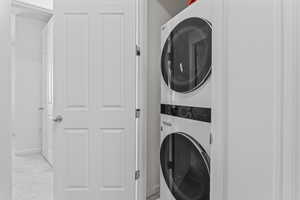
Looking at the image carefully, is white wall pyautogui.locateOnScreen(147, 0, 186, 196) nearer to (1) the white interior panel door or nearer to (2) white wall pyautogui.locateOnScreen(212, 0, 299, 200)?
(1) the white interior panel door

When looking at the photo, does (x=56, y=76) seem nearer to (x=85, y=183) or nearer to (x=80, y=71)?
(x=80, y=71)

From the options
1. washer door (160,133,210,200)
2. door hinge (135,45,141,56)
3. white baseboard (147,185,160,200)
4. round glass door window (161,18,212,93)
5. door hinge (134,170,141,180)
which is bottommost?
white baseboard (147,185,160,200)

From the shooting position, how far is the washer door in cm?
115

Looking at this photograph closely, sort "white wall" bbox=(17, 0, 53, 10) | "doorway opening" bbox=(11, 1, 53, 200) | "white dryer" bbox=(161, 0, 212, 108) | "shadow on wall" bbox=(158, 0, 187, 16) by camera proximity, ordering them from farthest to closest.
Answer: "doorway opening" bbox=(11, 1, 53, 200) < "white wall" bbox=(17, 0, 53, 10) < "shadow on wall" bbox=(158, 0, 187, 16) < "white dryer" bbox=(161, 0, 212, 108)

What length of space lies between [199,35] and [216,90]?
2.44 feet

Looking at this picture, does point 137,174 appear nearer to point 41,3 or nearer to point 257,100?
point 257,100

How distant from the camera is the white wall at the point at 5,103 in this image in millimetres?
1539

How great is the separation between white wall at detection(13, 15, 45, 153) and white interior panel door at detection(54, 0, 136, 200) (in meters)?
2.66

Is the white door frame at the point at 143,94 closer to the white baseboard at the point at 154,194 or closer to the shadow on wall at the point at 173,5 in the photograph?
the white baseboard at the point at 154,194

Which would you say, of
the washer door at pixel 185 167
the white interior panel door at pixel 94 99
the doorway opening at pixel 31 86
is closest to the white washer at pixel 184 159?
the washer door at pixel 185 167

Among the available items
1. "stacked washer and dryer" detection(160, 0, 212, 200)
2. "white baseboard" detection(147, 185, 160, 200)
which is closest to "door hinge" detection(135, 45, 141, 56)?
"stacked washer and dryer" detection(160, 0, 212, 200)

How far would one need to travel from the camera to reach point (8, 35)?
62.8 inches

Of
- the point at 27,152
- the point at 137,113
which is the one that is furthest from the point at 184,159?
the point at 27,152

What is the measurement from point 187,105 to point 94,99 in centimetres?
110
